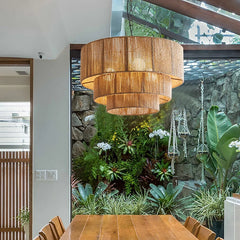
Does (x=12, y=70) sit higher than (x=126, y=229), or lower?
higher

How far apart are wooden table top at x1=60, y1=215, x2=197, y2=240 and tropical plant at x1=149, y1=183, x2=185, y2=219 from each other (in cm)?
127

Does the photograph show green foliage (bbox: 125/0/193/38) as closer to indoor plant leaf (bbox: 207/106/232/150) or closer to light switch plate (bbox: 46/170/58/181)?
indoor plant leaf (bbox: 207/106/232/150)

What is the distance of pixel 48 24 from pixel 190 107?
7.00 feet

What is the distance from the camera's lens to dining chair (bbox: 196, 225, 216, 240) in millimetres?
2389

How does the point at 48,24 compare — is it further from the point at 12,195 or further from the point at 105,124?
the point at 12,195

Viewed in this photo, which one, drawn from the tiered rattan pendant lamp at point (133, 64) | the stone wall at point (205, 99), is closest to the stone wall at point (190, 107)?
the stone wall at point (205, 99)

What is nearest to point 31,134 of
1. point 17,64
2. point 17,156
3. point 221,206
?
point 17,156

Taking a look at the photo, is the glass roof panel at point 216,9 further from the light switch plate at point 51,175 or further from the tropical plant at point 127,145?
the light switch plate at point 51,175

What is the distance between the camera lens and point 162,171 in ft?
15.4

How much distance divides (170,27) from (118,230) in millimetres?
2799

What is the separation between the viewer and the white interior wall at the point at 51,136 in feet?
14.7

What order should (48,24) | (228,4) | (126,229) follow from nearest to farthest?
(126,229)
(48,24)
(228,4)

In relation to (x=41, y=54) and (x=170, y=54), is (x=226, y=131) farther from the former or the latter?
(x=170, y=54)

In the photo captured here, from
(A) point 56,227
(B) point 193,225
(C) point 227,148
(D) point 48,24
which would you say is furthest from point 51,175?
(C) point 227,148
